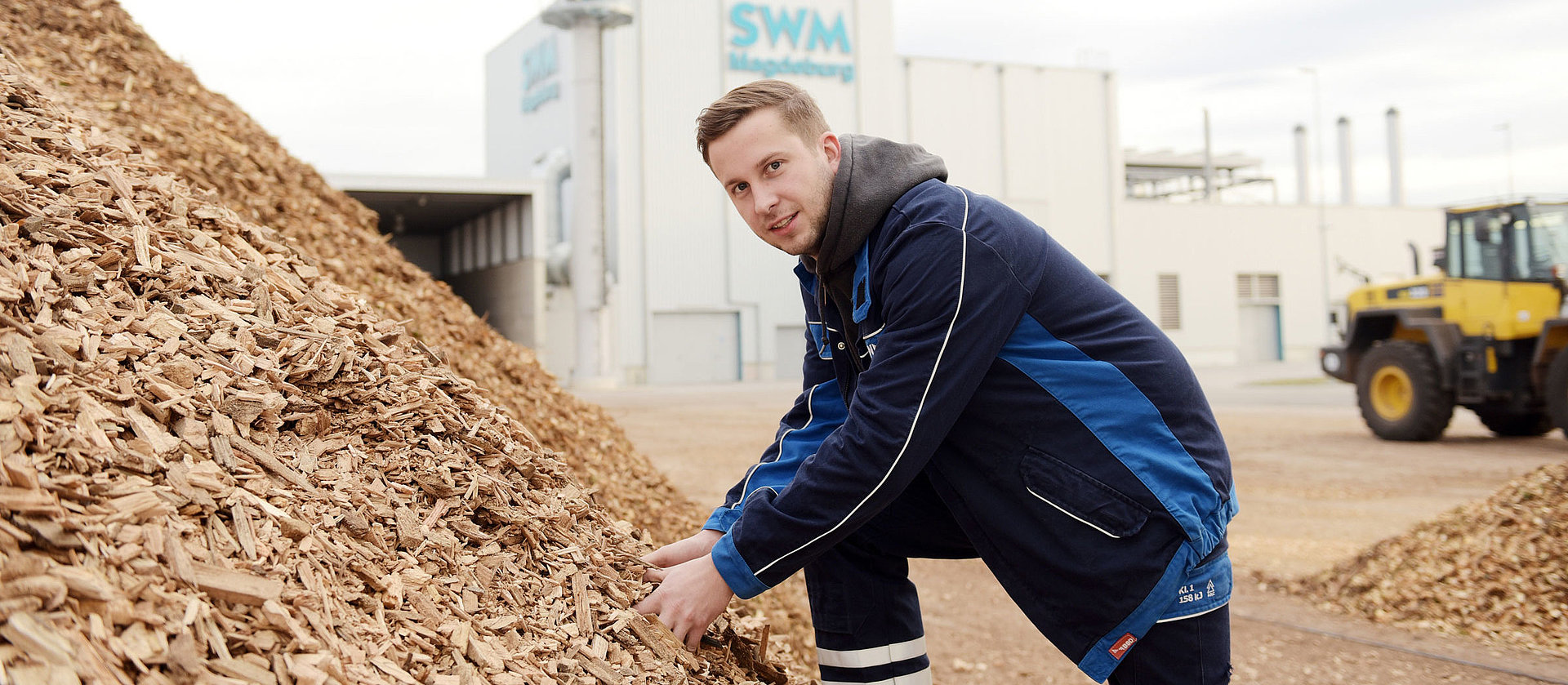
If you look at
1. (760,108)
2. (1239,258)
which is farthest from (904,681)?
(1239,258)

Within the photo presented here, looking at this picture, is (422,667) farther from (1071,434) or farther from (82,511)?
(1071,434)

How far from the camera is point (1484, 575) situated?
4309 millimetres

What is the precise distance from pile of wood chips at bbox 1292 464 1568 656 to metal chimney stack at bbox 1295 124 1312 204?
139 ft

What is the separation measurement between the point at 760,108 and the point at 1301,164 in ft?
153

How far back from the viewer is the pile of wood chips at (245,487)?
1.45 metres

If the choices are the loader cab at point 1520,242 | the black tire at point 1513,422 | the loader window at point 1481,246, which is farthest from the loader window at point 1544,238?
the black tire at point 1513,422

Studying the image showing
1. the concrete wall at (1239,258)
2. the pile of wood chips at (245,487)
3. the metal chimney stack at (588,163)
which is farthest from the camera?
the concrete wall at (1239,258)

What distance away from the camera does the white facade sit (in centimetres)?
2972

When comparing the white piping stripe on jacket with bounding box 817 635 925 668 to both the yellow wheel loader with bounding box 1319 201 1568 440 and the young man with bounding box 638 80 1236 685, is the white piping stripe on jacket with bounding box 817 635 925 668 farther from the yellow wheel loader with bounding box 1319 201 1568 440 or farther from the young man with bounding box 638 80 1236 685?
the yellow wheel loader with bounding box 1319 201 1568 440

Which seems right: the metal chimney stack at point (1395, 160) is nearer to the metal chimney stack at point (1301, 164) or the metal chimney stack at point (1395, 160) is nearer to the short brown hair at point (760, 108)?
the metal chimney stack at point (1301, 164)

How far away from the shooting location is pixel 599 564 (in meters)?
2.25

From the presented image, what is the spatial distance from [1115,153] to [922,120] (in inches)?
315

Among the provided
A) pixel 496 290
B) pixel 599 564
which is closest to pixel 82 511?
pixel 599 564

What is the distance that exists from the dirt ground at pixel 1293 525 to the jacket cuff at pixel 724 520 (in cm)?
194
